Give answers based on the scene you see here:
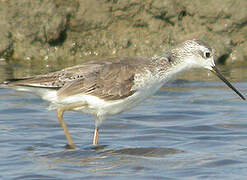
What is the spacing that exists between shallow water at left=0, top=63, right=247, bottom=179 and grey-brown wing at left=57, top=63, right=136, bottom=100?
778 mm

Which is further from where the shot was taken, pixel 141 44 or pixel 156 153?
pixel 141 44

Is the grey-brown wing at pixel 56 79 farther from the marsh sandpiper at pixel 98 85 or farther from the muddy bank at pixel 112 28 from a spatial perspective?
the muddy bank at pixel 112 28

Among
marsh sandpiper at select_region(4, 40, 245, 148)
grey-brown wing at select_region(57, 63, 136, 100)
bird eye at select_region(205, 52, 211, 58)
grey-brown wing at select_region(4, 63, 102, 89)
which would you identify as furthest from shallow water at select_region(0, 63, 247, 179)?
bird eye at select_region(205, 52, 211, 58)

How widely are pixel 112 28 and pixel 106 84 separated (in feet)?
19.1

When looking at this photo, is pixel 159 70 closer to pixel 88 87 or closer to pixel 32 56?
pixel 88 87

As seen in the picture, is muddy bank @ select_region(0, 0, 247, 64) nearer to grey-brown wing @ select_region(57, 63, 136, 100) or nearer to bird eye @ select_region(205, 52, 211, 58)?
bird eye @ select_region(205, 52, 211, 58)

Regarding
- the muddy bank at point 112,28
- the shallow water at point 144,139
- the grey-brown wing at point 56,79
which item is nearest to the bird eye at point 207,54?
the shallow water at point 144,139

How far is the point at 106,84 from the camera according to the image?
8633 millimetres

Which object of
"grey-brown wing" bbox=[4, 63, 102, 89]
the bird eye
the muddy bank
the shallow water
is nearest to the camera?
the shallow water

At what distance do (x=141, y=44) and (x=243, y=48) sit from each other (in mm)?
2363

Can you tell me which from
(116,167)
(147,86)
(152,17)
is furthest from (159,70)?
(152,17)

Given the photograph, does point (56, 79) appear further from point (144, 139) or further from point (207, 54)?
point (207, 54)

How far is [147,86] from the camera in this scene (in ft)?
28.2

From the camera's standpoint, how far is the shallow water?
743 cm
